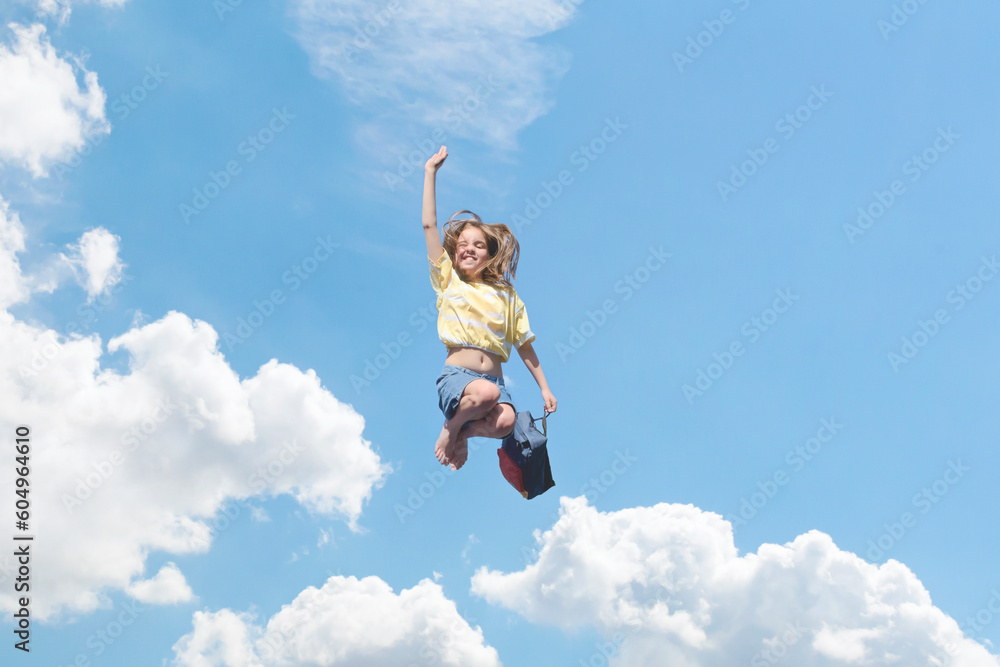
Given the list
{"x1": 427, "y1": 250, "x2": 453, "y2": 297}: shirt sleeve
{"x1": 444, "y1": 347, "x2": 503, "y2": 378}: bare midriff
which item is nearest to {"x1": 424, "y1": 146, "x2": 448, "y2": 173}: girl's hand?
{"x1": 427, "y1": 250, "x2": 453, "y2": 297}: shirt sleeve

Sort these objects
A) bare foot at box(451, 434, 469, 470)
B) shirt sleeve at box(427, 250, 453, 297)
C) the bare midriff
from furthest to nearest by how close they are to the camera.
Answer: shirt sleeve at box(427, 250, 453, 297), bare foot at box(451, 434, 469, 470), the bare midriff

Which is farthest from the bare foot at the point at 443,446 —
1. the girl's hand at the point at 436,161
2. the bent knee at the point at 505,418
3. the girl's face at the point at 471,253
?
the girl's hand at the point at 436,161

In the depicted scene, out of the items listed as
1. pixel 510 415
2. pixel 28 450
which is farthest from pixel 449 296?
pixel 28 450

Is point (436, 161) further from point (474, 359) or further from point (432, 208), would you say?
point (474, 359)

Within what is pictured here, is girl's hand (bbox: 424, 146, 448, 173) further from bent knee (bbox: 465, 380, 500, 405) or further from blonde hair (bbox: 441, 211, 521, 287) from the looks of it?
bent knee (bbox: 465, 380, 500, 405)

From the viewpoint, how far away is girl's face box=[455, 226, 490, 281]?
7.75 metres

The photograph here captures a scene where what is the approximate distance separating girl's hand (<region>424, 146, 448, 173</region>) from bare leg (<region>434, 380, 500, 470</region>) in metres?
2.17

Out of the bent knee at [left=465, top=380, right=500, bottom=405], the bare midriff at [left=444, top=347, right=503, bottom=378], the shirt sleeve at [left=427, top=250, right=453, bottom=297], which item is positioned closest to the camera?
the bent knee at [left=465, top=380, right=500, bottom=405]

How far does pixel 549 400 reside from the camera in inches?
300

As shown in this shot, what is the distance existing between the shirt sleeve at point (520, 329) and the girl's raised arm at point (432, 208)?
0.97m

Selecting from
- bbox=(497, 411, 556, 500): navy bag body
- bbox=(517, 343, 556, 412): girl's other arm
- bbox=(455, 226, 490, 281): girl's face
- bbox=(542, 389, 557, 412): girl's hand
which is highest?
bbox=(455, 226, 490, 281): girl's face

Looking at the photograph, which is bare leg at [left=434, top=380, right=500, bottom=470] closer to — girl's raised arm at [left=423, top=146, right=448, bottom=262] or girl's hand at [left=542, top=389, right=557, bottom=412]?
girl's hand at [left=542, top=389, right=557, bottom=412]

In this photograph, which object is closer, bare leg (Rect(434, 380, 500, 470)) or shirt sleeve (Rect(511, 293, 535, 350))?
bare leg (Rect(434, 380, 500, 470))

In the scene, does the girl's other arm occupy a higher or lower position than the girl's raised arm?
lower
